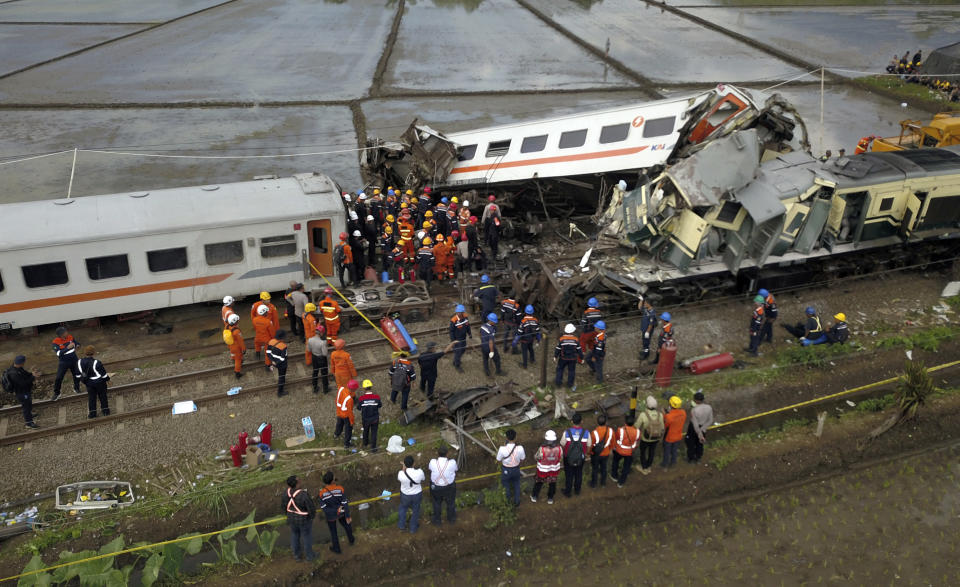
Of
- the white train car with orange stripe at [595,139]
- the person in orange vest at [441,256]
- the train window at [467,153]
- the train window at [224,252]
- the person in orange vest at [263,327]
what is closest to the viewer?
the person in orange vest at [263,327]

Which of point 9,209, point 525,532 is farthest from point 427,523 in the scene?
point 9,209

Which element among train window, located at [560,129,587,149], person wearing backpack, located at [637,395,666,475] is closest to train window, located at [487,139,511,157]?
train window, located at [560,129,587,149]

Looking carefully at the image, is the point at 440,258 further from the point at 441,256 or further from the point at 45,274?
the point at 45,274

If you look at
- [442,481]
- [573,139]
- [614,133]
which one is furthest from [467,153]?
[442,481]

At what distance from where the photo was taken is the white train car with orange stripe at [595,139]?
1708 cm

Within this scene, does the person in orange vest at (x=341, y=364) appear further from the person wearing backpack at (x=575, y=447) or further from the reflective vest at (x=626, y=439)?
the reflective vest at (x=626, y=439)

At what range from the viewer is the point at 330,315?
45.0 feet

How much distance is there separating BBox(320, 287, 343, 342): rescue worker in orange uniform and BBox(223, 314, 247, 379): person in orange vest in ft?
5.26

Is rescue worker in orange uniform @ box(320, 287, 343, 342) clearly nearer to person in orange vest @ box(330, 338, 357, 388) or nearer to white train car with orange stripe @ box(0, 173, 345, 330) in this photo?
person in orange vest @ box(330, 338, 357, 388)

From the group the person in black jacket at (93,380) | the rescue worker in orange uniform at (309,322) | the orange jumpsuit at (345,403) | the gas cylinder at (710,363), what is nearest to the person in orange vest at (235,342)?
the rescue worker in orange uniform at (309,322)

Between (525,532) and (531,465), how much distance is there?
1388 mm

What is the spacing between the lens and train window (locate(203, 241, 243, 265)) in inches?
584

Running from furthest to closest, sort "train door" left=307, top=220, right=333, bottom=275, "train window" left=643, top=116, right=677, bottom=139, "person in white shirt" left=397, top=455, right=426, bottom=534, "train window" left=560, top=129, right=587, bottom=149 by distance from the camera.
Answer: "train window" left=560, top=129, right=587, bottom=149 → "train window" left=643, top=116, right=677, bottom=139 → "train door" left=307, top=220, right=333, bottom=275 → "person in white shirt" left=397, top=455, right=426, bottom=534

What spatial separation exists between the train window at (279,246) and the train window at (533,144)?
6985 millimetres
